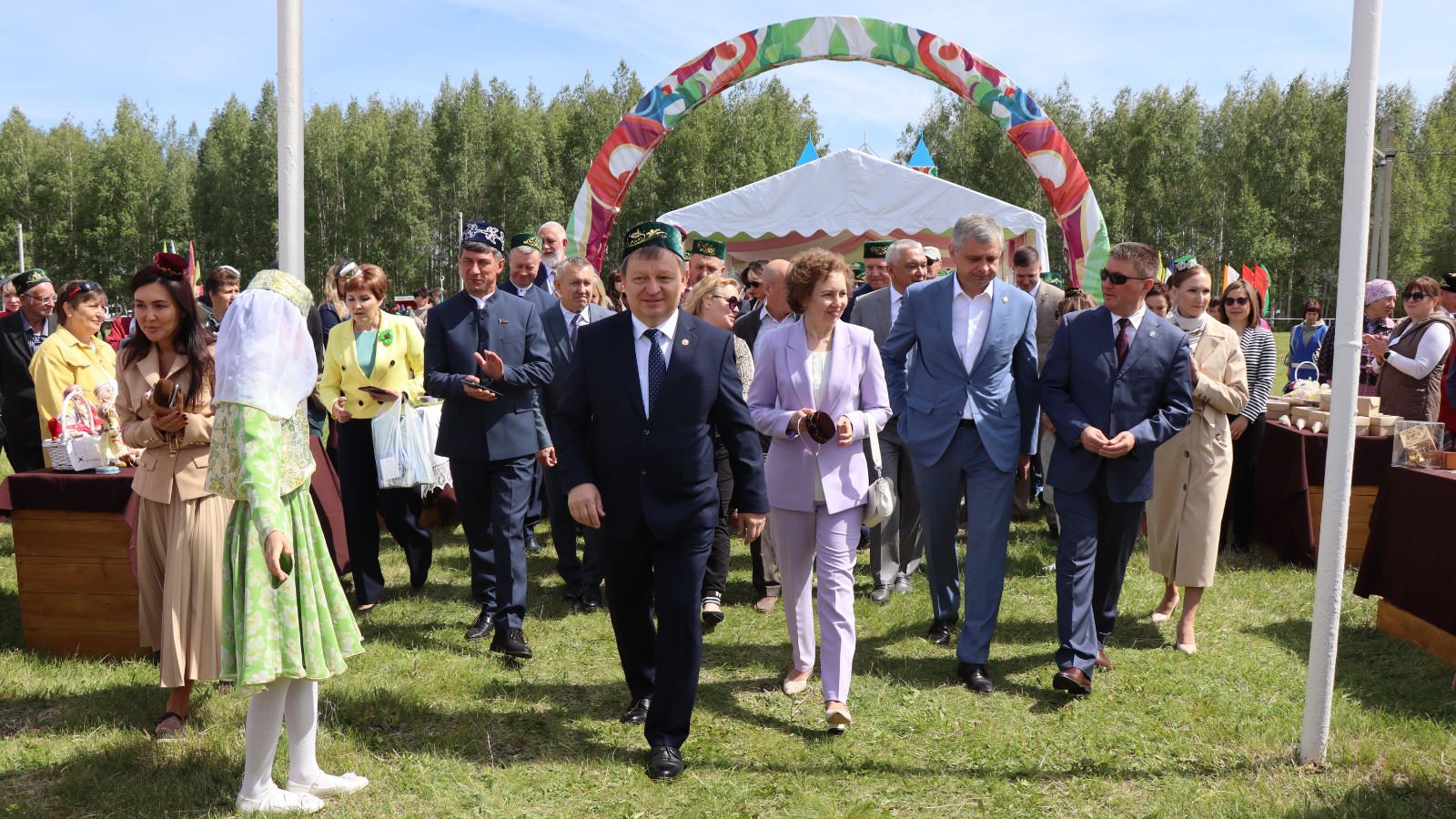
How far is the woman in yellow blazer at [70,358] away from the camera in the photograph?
568 centimetres

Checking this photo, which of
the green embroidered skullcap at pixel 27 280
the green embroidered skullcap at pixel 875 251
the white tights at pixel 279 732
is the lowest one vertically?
the white tights at pixel 279 732

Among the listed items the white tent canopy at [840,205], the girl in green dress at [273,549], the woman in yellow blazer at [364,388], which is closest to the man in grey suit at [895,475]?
the woman in yellow blazer at [364,388]

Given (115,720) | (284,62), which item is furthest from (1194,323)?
(115,720)

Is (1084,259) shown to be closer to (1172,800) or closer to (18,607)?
(1172,800)

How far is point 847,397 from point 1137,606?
2.62 meters

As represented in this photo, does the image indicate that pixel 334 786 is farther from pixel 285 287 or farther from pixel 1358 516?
pixel 1358 516

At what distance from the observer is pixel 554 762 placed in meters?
3.42

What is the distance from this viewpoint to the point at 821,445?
3.82m

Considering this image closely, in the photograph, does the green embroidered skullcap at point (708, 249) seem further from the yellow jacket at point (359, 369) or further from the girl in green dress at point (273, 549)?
the girl in green dress at point (273, 549)

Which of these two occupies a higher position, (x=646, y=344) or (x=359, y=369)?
(x=646, y=344)

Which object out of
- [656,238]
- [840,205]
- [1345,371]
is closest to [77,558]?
[656,238]

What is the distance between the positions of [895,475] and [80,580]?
4.35 meters

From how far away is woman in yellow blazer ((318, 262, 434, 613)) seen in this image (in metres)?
5.16

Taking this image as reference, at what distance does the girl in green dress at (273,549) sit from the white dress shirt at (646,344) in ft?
3.46
